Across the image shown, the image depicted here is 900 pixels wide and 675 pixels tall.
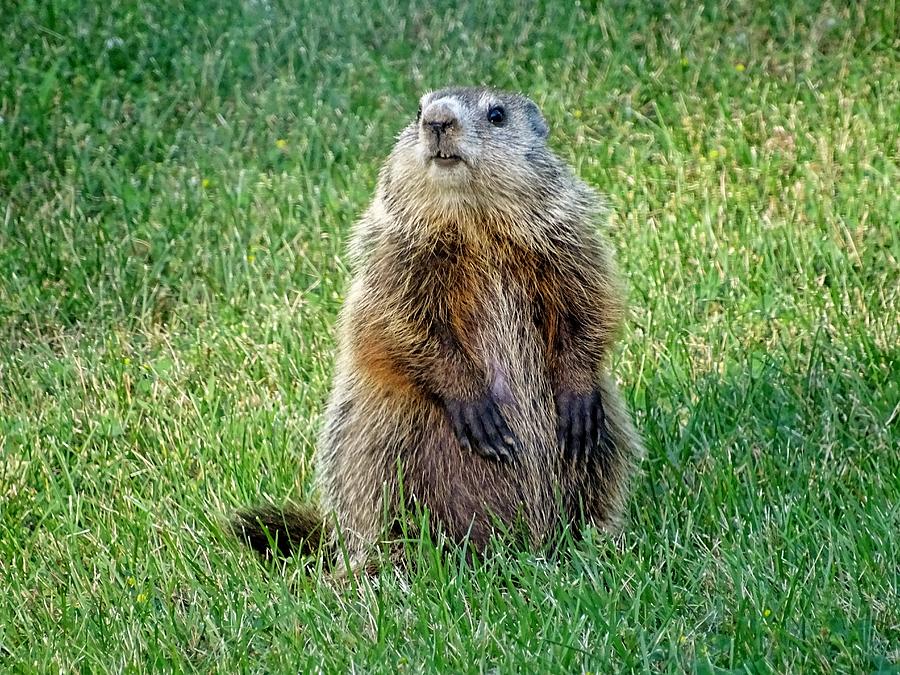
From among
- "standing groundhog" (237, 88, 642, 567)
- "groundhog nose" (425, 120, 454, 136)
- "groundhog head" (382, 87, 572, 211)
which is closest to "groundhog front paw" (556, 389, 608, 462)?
"standing groundhog" (237, 88, 642, 567)

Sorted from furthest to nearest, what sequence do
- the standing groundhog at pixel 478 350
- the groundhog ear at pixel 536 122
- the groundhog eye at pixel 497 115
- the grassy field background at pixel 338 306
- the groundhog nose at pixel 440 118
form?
the groundhog ear at pixel 536 122 < the groundhog eye at pixel 497 115 < the standing groundhog at pixel 478 350 < the groundhog nose at pixel 440 118 < the grassy field background at pixel 338 306

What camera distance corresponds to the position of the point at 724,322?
18.7 ft

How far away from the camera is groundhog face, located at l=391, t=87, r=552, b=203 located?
4.14 metres

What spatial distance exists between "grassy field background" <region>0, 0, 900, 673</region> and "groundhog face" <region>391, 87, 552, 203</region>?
1096 millimetres

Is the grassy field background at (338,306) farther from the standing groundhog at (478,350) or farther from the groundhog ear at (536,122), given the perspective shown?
the groundhog ear at (536,122)

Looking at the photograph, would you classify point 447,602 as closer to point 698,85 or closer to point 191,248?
point 191,248

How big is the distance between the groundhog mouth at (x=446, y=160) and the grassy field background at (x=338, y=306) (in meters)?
1.14

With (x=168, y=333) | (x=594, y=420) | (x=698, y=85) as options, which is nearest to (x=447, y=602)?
(x=594, y=420)

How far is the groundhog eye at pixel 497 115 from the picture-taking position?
4383 mm

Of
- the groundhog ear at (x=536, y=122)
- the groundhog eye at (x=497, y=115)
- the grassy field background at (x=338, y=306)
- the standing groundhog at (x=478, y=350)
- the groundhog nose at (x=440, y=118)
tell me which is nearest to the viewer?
the grassy field background at (x=338, y=306)

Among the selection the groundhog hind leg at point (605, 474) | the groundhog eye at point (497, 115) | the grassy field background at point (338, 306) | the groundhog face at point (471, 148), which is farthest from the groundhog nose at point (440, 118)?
the grassy field background at point (338, 306)

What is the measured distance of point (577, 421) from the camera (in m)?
4.33

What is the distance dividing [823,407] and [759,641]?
69.8 inches

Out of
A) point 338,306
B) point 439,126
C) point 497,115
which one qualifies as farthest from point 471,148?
point 338,306
